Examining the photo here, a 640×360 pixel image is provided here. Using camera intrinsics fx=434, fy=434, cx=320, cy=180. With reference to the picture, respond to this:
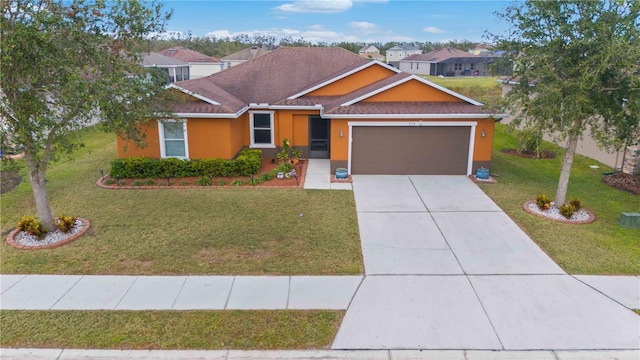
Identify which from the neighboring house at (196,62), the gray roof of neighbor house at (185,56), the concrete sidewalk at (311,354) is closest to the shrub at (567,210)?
the concrete sidewalk at (311,354)

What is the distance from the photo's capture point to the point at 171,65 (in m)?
38.1

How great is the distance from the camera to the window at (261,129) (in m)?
18.0

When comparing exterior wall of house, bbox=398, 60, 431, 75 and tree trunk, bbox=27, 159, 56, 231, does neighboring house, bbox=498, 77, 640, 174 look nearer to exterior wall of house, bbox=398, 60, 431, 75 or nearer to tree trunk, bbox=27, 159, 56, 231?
tree trunk, bbox=27, 159, 56, 231

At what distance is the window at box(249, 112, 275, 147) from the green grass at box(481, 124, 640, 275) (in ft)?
28.3

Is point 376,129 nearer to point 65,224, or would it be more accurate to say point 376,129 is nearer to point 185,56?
point 65,224

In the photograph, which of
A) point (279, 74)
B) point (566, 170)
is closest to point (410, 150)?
point (566, 170)

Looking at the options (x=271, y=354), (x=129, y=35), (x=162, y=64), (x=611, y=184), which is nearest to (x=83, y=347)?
(x=271, y=354)

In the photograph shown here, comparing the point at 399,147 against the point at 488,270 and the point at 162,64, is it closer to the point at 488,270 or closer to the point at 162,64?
the point at 488,270

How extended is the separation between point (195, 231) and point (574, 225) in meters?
9.47

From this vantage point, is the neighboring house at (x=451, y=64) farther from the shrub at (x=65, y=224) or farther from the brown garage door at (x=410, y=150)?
the shrub at (x=65, y=224)

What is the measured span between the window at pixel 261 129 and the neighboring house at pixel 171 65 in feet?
67.5

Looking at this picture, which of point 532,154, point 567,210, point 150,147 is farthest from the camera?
point 532,154

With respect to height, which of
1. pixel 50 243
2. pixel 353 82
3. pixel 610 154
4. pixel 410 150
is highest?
pixel 353 82

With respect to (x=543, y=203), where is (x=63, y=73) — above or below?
above
